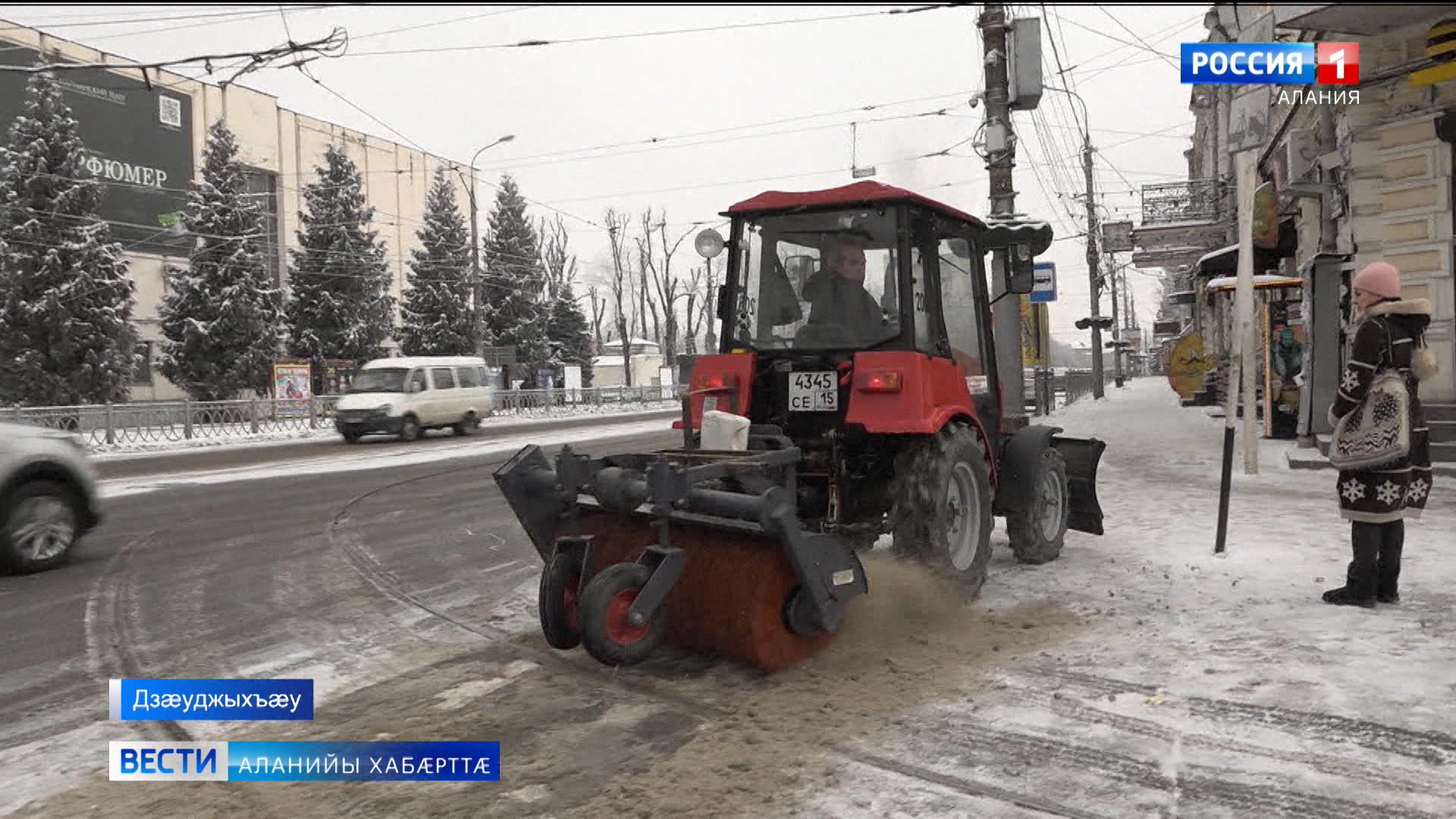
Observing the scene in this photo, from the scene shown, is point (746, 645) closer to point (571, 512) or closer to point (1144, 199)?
point (571, 512)

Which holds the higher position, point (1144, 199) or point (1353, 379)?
point (1144, 199)

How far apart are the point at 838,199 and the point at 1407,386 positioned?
331 cm

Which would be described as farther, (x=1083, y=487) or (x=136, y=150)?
(x=136, y=150)

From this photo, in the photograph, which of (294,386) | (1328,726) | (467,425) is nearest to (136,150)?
(294,386)

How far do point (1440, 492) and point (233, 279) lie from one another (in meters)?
36.3

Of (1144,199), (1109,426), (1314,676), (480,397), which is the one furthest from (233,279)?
(1314,676)

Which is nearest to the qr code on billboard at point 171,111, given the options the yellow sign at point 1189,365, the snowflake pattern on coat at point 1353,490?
the yellow sign at point 1189,365

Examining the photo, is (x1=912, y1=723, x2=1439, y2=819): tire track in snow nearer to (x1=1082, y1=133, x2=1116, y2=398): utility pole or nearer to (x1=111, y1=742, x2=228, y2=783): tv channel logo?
(x1=111, y1=742, x2=228, y2=783): tv channel logo

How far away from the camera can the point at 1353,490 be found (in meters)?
5.35

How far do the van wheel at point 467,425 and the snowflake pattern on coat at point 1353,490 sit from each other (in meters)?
23.2

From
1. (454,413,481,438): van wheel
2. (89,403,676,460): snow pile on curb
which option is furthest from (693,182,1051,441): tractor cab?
(454,413,481,438): van wheel

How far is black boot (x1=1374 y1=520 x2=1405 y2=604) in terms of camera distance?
17.5ft

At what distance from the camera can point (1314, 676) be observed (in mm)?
4238

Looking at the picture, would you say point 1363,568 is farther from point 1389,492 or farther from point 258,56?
point 258,56
